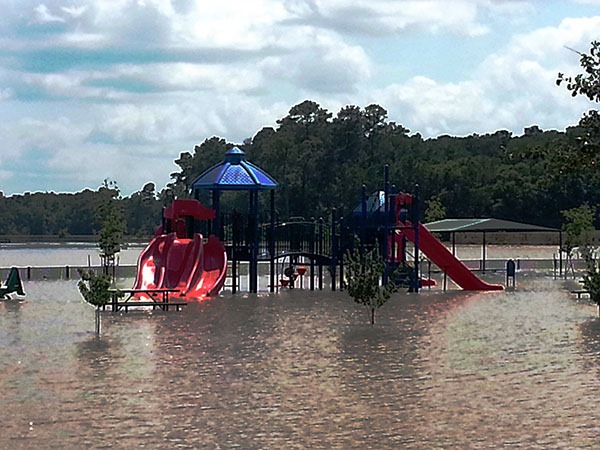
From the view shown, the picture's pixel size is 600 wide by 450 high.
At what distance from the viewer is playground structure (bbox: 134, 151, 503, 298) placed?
128ft

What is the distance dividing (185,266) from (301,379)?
20718 millimetres

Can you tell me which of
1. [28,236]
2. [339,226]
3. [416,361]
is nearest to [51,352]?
[416,361]

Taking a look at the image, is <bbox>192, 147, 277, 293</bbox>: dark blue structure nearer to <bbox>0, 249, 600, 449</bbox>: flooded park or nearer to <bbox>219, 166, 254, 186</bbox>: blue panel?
<bbox>219, 166, 254, 186</bbox>: blue panel

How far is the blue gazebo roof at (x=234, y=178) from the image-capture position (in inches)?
1618

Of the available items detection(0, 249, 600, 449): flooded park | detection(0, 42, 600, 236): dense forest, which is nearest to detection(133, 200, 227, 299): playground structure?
detection(0, 249, 600, 449): flooded park

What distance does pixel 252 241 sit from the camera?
4159cm

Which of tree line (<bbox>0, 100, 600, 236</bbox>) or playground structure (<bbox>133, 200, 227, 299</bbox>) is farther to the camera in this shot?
tree line (<bbox>0, 100, 600, 236</bbox>)

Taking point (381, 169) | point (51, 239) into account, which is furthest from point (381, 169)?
point (51, 239)

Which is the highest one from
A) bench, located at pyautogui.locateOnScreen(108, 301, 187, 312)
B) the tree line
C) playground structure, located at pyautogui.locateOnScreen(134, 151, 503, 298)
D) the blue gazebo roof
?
the tree line

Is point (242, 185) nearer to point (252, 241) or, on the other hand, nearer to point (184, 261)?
point (252, 241)

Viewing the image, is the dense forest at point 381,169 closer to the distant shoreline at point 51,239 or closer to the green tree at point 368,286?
the distant shoreline at point 51,239

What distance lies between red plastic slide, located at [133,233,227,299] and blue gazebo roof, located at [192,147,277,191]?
1.98 m

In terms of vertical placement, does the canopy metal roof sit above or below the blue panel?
below

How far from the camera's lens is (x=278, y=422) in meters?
14.8
